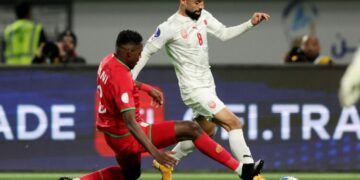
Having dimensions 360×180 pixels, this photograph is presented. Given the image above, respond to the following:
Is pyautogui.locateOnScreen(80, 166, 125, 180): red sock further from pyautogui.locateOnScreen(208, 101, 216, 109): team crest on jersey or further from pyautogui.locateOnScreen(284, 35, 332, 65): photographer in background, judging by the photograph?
pyautogui.locateOnScreen(284, 35, 332, 65): photographer in background

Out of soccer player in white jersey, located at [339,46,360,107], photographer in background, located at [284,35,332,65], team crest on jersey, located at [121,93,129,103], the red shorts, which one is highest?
soccer player in white jersey, located at [339,46,360,107]

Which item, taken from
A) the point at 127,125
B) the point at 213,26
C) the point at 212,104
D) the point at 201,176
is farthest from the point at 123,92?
the point at 201,176

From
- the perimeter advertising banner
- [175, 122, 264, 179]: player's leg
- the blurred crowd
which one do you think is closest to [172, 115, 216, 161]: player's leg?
[175, 122, 264, 179]: player's leg

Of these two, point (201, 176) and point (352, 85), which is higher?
point (352, 85)

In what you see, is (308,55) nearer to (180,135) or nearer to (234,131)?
(234,131)

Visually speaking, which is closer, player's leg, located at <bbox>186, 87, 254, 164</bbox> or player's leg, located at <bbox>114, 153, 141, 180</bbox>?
player's leg, located at <bbox>114, 153, 141, 180</bbox>

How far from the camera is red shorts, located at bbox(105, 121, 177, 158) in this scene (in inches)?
413

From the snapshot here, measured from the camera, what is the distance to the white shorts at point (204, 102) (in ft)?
39.2

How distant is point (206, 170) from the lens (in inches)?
582

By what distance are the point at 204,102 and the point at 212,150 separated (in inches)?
41.8

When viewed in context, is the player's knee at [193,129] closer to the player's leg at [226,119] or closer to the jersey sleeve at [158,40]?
the player's leg at [226,119]

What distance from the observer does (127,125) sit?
10133 millimetres

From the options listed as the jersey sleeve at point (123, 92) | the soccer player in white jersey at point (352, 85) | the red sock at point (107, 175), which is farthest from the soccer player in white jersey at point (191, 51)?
the soccer player in white jersey at point (352, 85)

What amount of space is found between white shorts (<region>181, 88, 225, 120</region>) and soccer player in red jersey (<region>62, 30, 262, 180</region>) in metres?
0.98
